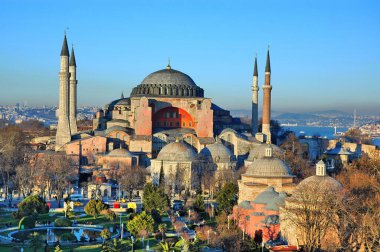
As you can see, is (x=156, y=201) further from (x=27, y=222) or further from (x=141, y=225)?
(x=27, y=222)

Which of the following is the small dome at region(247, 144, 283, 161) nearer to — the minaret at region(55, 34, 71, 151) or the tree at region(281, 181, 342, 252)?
the minaret at region(55, 34, 71, 151)

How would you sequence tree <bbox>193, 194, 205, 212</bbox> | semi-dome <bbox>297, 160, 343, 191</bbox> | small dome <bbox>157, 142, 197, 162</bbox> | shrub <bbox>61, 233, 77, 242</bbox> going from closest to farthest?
shrub <bbox>61, 233, 77, 242</bbox> < semi-dome <bbox>297, 160, 343, 191</bbox> < tree <bbox>193, 194, 205, 212</bbox> < small dome <bbox>157, 142, 197, 162</bbox>

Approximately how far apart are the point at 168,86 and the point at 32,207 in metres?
22.2

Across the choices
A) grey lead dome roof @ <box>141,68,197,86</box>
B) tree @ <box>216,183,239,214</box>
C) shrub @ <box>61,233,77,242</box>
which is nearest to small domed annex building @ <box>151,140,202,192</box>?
tree @ <box>216,183,239,214</box>

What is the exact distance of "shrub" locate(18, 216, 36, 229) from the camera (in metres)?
29.6

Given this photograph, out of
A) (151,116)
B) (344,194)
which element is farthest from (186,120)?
(344,194)

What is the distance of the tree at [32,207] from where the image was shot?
3202 centimetres

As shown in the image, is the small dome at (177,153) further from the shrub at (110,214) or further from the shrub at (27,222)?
the shrub at (27,222)

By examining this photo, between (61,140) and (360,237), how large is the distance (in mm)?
27675

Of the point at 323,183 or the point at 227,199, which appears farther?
the point at 227,199

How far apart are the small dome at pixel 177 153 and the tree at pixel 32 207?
11.1 meters

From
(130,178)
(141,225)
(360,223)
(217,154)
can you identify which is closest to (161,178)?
(130,178)

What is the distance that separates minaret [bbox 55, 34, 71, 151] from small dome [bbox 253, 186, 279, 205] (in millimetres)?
20658

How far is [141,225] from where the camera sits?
2752 cm
